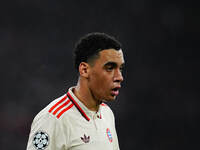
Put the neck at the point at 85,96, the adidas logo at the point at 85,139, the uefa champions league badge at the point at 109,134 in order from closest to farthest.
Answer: the adidas logo at the point at 85,139 → the neck at the point at 85,96 → the uefa champions league badge at the point at 109,134

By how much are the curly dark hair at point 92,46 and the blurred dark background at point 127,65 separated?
145 inches

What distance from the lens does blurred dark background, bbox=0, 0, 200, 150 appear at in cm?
596

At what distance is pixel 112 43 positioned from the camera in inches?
92.8

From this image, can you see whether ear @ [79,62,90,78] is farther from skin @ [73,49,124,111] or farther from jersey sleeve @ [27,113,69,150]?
jersey sleeve @ [27,113,69,150]

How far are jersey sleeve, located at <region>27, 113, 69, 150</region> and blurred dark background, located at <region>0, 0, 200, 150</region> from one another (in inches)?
150

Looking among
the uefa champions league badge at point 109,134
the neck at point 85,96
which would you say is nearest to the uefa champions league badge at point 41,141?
the neck at point 85,96

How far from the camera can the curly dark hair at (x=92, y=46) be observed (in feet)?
7.63

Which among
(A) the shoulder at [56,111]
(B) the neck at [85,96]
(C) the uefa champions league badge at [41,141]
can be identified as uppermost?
(B) the neck at [85,96]

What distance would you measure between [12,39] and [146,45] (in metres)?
2.45

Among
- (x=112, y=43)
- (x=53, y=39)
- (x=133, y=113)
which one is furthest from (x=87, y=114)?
(x=53, y=39)

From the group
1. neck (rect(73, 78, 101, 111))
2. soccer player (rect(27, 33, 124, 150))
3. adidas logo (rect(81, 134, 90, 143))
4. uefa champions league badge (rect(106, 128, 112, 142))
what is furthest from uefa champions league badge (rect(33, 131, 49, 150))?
uefa champions league badge (rect(106, 128, 112, 142))

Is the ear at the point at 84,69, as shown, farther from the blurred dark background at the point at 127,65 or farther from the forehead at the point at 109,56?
the blurred dark background at the point at 127,65

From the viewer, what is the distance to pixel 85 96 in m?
2.38

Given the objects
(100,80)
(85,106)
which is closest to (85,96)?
(85,106)
